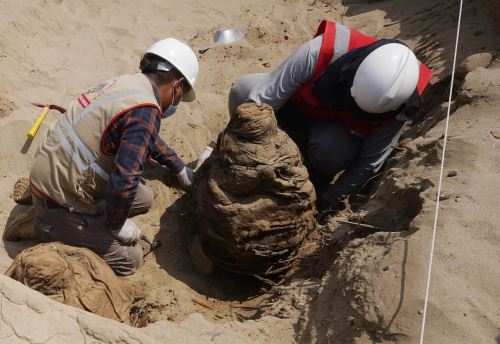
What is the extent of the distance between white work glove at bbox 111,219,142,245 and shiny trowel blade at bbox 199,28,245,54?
269 cm

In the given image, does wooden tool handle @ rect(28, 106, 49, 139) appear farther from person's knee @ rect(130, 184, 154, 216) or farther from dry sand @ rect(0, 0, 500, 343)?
person's knee @ rect(130, 184, 154, 216)

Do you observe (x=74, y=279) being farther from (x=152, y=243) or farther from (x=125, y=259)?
(x=152, y=243)

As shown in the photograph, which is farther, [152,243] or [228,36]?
[228,36]

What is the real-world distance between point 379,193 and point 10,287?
207 cm

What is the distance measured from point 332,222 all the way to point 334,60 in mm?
1100

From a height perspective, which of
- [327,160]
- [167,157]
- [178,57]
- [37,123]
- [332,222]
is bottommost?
[332,222]

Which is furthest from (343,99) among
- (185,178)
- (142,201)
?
(142,201)

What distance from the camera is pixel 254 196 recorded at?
2.89 metres

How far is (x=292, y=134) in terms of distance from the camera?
3.76 meters

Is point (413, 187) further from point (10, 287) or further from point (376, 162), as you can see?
Answer: point (10, 287)

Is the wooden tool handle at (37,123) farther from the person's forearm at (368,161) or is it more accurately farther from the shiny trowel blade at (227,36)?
the person's forearm at (368,161)

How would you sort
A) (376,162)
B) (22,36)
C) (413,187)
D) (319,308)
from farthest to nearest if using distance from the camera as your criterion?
(22,36)
(376,162)
(413,187)
(319,308)

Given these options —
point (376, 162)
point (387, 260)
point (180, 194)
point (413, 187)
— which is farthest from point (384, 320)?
point (180, 194)

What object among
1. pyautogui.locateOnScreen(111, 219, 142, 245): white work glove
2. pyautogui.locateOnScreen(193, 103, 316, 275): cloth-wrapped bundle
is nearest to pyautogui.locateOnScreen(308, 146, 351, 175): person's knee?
pyautogui.locateOnScreen(193, 103, 316, 275): cloth-wrapped bundle
